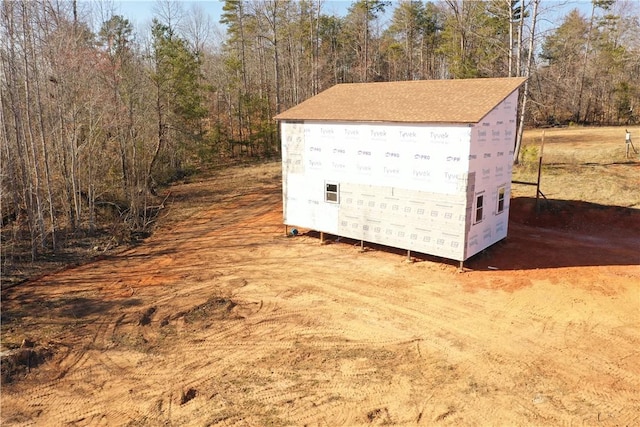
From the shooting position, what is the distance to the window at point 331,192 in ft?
45.4

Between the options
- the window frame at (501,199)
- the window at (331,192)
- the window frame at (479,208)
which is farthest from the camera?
the window at (331,192)

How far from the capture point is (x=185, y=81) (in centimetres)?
2458

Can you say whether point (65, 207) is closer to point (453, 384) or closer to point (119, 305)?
point (119, 305)

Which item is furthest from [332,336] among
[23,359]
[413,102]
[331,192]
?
[413,102]

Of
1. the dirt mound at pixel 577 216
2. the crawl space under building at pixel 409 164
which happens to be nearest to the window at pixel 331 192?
the crawl space under building at pixel 409 164

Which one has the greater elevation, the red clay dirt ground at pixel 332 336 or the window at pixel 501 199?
the window at pixel 501 199

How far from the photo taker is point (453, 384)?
290 inches

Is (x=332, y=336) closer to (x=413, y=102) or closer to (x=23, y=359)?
(x=23, y=359)

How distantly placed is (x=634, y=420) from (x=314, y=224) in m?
9.92

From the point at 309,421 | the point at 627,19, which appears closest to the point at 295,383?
the point at 309,421

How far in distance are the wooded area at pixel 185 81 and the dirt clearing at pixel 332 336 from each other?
4.55 metres

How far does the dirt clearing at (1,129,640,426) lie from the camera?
6859 mm

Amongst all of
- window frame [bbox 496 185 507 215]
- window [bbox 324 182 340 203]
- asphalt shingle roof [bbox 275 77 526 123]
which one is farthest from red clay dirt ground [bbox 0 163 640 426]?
asphalt shingle roof [bbox 275 77 526 123]

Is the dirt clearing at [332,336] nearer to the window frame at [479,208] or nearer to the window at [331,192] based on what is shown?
the window frame at [479,208]
